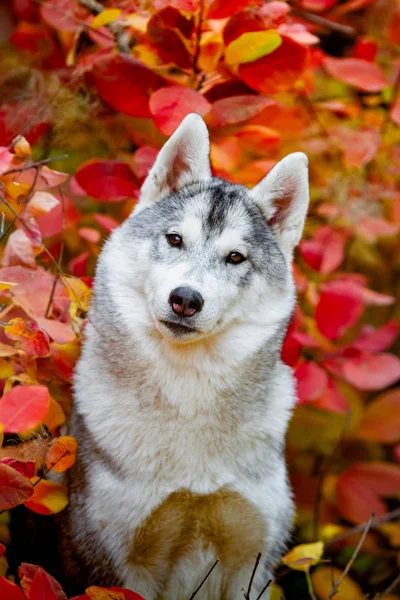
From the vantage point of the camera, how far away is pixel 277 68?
291 centimetres

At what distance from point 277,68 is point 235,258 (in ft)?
2.80

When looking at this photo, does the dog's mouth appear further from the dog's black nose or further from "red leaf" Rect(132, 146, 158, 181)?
"red leaf" Rect(132, 146, 158, 181)

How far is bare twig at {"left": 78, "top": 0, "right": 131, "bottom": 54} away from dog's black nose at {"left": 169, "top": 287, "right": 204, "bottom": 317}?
141 centimetres

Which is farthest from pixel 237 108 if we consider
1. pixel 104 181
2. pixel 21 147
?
pixel 21 147

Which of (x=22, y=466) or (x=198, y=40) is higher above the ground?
(x=198, y=40)

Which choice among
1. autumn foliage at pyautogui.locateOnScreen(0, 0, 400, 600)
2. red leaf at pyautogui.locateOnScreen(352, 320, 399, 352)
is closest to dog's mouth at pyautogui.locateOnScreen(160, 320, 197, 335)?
autumn foliage at pyautogui.locateOnScreen(0, 0, 400, 600)

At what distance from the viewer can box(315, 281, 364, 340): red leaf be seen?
3359 mm

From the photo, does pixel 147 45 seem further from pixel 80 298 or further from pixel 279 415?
pixel 279 415

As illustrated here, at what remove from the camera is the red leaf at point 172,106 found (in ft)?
9.00

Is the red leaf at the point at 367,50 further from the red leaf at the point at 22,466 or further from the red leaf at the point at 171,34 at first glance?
the red leaf at the point at 22,466

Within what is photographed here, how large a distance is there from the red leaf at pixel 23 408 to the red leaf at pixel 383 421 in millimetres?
2223

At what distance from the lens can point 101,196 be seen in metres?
3.03

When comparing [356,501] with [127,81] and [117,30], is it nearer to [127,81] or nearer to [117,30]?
[127,81]

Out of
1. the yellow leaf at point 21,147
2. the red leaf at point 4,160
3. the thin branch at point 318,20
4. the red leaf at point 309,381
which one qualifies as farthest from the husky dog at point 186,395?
the thin branch at point 318,20
